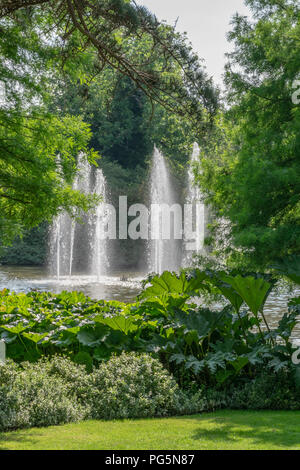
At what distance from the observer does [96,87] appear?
101 ft

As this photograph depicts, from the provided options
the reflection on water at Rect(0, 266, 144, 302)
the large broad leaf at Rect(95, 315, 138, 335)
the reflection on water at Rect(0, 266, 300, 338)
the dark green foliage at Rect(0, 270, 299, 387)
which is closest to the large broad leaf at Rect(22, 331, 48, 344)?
the dark green foliage at Rect(0, 270, 299, 387)

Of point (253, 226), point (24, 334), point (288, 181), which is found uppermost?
point (288, 181)

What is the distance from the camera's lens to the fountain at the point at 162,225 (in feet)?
95.0

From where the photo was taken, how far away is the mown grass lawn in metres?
3.61

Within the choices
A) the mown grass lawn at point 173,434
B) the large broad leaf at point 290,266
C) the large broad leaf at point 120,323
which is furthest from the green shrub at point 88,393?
the large broad leaf at point 290,266

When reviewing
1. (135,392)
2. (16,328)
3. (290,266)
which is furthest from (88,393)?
(290,266)

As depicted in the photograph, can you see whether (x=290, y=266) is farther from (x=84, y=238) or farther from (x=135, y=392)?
(x=84, y=238)

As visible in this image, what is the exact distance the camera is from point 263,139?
27.1 feet

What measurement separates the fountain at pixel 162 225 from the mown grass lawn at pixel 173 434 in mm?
23848

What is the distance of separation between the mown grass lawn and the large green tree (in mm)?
3173

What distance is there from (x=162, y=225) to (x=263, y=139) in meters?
22.4

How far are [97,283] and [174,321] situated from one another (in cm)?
1537
